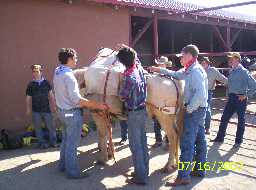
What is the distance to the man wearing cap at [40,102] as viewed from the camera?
257 inches

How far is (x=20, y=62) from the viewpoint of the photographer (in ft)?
24.7

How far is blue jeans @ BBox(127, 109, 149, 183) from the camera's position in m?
4.47

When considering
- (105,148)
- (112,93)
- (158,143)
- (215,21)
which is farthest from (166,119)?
(215,21)

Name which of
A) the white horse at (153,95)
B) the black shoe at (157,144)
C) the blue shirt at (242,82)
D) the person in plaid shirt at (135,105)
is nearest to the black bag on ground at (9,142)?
the white horse at (153,95)

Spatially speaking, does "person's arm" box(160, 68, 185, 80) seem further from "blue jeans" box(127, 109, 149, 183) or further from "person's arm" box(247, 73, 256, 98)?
"person's arm" box(247, 73, 256, 98)

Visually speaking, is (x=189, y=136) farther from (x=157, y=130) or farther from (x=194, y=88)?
(x=157, y=130)

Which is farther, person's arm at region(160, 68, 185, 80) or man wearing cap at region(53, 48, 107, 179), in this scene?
person's arm at region(160, 68, 185, 80)

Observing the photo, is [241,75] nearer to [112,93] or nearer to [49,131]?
[112,93]

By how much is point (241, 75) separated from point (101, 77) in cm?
267

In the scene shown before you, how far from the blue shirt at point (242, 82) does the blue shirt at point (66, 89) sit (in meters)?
3.08

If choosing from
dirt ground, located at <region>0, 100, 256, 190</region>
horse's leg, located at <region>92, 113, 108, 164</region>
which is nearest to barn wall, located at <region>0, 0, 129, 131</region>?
dirt ground, located at <region>0, 100, 256, 190</region>

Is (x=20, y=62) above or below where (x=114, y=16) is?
below

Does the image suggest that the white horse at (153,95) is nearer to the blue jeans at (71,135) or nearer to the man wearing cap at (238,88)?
the blue jeans at (71,135)
